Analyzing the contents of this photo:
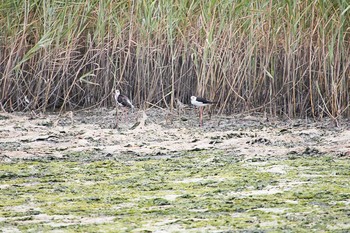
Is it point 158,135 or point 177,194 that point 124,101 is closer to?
point 158,135

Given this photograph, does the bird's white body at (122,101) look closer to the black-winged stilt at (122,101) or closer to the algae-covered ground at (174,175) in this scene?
the black-winged stilt at (122,101)

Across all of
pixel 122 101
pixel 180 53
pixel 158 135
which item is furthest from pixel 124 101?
pixel 158 135

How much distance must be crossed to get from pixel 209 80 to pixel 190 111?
0.67 meters

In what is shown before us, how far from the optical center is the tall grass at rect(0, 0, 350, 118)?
8883mm

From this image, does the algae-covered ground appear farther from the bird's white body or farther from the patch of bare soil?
the bird's white body

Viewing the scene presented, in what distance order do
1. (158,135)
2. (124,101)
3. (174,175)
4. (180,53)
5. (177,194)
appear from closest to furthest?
1. (177,194)
2. (174,175)
3. (158,135)
4. (124,101)
5. (180,53)

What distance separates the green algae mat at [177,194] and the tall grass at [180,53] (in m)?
2.09

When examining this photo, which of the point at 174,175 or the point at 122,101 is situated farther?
the point at 122,101

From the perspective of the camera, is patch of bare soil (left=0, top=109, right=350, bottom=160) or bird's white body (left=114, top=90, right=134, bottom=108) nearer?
patch of bare soil (left=0, top=109, right=350, bottom=160)

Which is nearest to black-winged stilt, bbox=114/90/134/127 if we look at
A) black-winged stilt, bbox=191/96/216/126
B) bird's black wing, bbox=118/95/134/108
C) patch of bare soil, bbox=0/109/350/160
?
bird's black wing, bbox=118/95/134/108

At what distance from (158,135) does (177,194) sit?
3118 millimetres

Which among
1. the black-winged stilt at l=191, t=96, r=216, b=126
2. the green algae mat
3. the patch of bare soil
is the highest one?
the green algae mat

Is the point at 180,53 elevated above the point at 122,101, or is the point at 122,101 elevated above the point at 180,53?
the point at 180,53

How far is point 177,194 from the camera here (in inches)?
212
